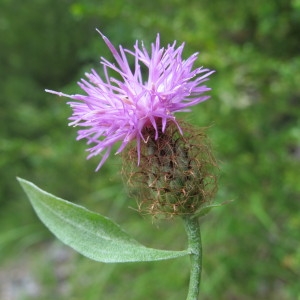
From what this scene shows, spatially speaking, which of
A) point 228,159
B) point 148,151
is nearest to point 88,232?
point 148,151

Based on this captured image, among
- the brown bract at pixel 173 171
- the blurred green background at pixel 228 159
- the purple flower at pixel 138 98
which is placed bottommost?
the blurred green background at pixel 228 159

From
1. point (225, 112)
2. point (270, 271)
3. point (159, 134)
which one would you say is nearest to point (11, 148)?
point (225, 112)

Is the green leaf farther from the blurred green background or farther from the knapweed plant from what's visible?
the blurred green background

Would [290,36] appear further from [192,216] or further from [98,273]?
[192,216]

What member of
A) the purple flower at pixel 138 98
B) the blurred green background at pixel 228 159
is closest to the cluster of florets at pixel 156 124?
the purple flower at pixel 138 98

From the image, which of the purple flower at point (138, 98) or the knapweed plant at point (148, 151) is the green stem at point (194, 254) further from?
the purple flower at point (138, 98)
